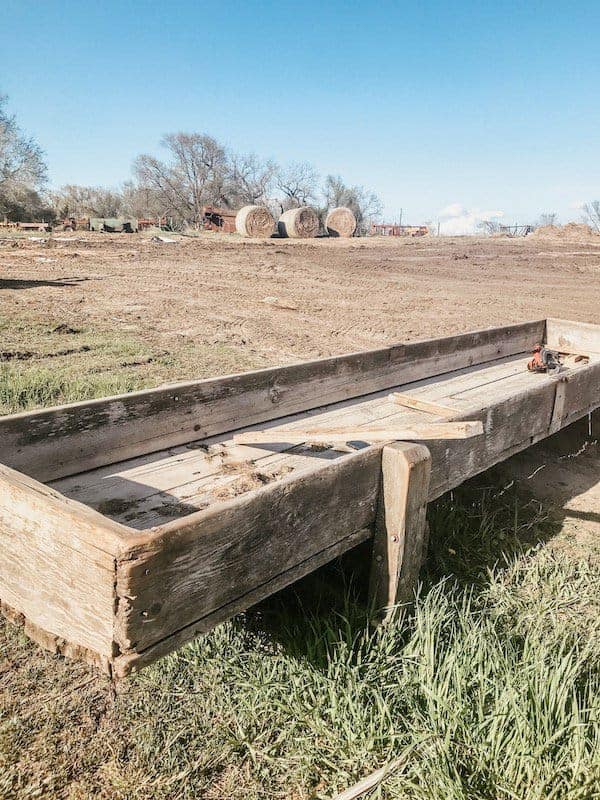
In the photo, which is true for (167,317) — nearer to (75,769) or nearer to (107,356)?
(107,356)

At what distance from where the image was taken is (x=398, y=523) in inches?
92.5

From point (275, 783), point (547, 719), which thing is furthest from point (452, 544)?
point (275, 783)

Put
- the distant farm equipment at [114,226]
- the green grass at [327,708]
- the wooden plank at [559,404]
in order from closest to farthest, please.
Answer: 1. the green grass at [327,708]
2. the wooden plank at [559,404]
3. the distant farm equipment at [114,226]

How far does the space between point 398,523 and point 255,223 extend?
30.6 metres

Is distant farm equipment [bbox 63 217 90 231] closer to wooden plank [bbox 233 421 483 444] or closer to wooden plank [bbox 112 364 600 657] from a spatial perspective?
wooden plank [bbox 233 421 483 444]

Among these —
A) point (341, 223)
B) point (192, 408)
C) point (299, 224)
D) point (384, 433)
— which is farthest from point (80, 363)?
point (341, 223)

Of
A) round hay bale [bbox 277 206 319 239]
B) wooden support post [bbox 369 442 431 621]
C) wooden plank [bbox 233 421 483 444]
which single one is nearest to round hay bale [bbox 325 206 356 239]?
round hay bale [bbox 277 206 319 239]

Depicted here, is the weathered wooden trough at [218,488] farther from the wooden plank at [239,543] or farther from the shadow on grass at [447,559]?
the shadow on grass at [447,559]

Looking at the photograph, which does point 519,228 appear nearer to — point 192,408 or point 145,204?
point 145,204

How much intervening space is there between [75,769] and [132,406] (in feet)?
5.04

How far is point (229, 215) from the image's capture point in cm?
3750

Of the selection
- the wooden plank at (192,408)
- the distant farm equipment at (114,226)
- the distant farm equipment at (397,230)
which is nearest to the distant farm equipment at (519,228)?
the distant farm equipment at (397,230)

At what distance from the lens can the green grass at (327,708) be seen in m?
1.90

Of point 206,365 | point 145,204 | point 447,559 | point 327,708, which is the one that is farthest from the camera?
point 145,204
